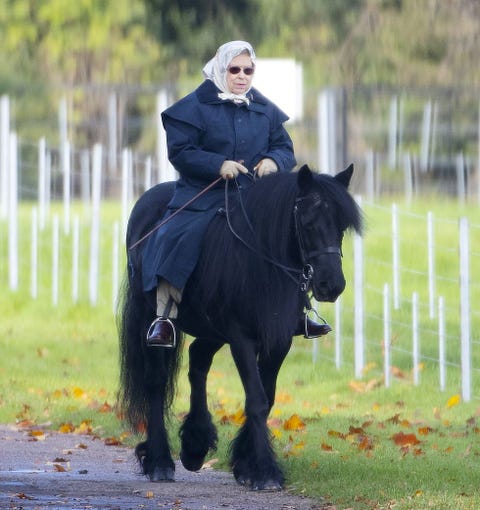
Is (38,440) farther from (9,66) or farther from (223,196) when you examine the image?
(9,66)

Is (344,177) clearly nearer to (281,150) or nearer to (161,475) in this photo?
(281,150)

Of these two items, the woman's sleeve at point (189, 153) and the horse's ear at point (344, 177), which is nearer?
the horse's ear at point (344, 177)

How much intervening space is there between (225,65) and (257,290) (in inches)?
50.5

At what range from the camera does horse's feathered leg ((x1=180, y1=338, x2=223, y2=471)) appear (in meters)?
8.84

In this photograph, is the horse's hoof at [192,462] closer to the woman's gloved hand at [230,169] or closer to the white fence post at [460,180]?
the woman's gloved hand at [230,169]

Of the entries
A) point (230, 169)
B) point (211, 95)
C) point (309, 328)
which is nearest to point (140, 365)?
point (309, 328)

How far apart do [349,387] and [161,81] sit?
3208 centimetres

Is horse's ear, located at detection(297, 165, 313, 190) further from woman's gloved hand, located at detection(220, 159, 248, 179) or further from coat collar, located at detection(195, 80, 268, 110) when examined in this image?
coat collar, located at detection(195, 80, 268, 110)

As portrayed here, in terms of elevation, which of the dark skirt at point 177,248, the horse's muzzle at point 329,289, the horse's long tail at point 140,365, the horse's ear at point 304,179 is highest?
the horse's ear at point 304,179

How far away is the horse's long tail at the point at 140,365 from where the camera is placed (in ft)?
29.9

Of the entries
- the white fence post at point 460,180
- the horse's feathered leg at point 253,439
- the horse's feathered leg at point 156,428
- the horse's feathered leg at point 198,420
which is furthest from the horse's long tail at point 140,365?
the white fence post at point 460,180

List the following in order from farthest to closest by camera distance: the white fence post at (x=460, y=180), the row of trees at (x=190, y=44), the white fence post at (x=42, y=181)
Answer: the row of trees at (x=190, y=44) < the white fence post at (x=460, y=180) < the white fence post at (x=42, y=181)

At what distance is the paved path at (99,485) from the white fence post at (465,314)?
307 centimetres

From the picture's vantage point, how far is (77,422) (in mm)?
11031
